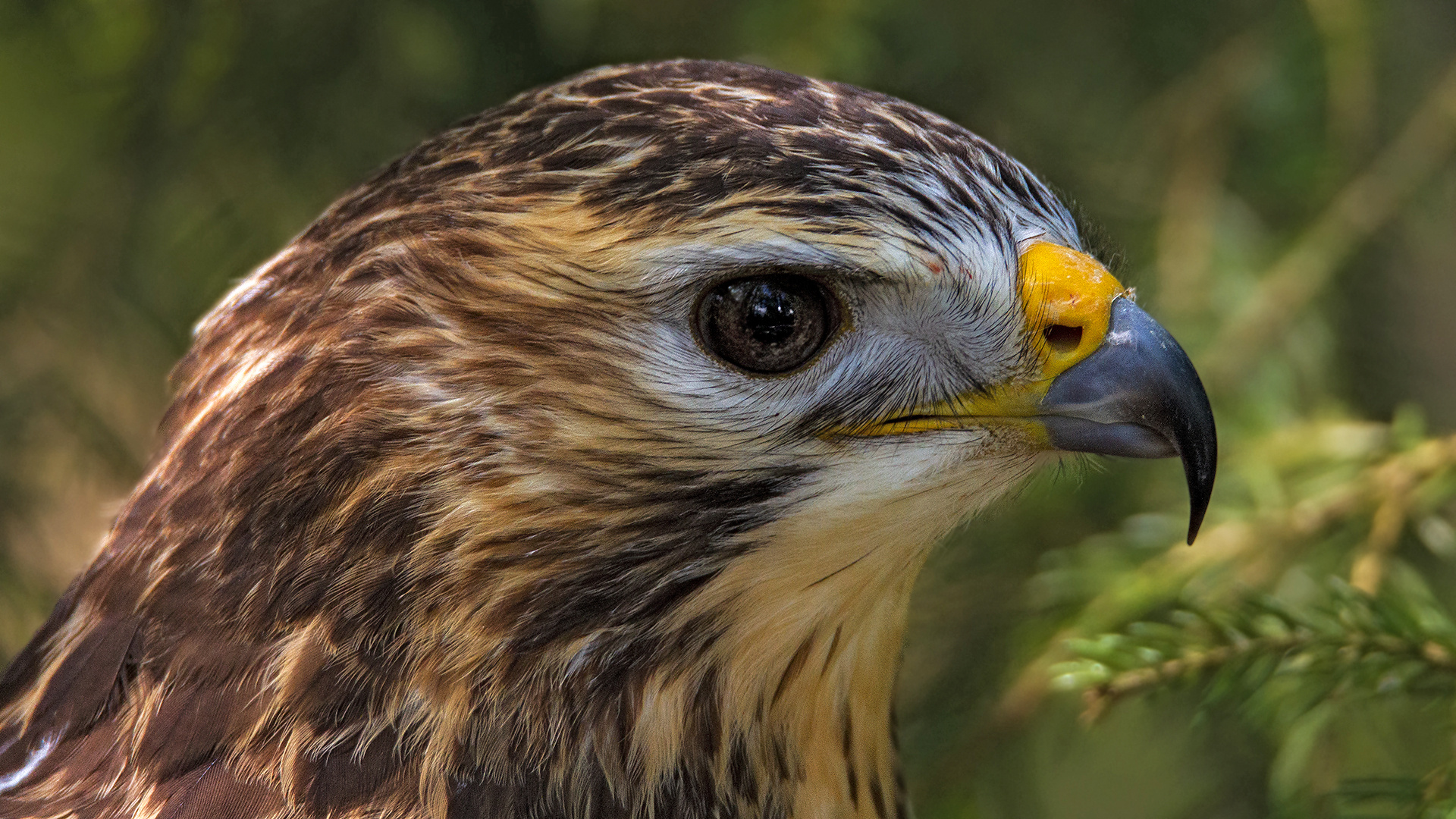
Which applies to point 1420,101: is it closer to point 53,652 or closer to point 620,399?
point 620,399

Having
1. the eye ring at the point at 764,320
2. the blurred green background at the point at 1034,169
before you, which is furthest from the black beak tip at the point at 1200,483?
the blurred green background at the point at 1034,169

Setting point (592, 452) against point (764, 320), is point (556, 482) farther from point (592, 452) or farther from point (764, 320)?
point (764, 320)

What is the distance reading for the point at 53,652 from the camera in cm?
202

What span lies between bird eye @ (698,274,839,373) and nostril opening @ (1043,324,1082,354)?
0.29 meters

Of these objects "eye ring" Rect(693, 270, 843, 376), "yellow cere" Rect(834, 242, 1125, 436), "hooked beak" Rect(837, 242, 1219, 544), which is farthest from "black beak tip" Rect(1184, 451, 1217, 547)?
"eye ring" Rect(693, 270, 843, 376)

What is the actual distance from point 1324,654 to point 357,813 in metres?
1.37

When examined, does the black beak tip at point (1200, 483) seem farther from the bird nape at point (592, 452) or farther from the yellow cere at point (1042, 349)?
the yellow cere at point (1042, 349)

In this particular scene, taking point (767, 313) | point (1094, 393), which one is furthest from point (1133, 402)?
point (767, 313)

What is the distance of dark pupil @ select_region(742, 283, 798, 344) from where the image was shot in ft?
5.74

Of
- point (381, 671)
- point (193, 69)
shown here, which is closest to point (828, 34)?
point (193, 69)

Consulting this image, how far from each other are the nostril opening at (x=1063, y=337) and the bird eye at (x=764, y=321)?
0.96 feet

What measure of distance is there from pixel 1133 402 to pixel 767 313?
1.52ft

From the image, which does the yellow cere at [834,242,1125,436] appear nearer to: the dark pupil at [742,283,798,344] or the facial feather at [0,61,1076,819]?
the facial feather at [0,61,1076,819]

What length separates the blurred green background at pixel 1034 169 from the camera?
282cm
